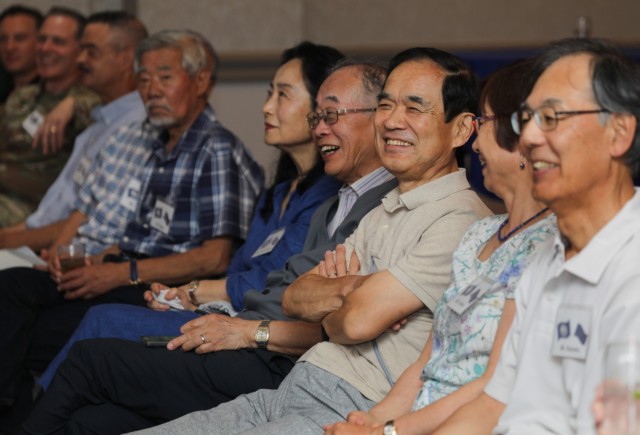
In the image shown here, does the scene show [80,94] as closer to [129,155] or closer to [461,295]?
[129,155]

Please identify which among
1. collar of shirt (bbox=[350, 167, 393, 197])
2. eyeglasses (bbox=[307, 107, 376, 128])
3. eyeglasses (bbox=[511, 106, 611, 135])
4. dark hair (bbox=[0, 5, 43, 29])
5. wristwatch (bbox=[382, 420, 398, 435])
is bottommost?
wristwatch (bbox=[382, 420, 398, 435])

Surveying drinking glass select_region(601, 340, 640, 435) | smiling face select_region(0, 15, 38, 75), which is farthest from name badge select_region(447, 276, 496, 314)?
smiling face select_region(0, 15, 38, 75)

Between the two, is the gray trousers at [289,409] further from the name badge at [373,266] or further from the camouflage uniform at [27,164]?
the camouflage uniform at [27,164]

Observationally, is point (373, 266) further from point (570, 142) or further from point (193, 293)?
point (193, 293)

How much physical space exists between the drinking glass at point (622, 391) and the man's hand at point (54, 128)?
4626 mm

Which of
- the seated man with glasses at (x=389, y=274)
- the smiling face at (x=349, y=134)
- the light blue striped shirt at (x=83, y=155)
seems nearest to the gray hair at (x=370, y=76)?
the smiling face at (x=349, y=134)

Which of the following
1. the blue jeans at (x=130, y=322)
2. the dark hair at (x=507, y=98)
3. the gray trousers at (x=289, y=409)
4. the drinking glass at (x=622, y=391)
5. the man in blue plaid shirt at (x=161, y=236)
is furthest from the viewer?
the man in blue plaid shirt at (x=161, y=236)

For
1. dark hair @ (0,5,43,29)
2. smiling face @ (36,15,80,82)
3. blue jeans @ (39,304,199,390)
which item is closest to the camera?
blue jeans @ (39,304,199,390)

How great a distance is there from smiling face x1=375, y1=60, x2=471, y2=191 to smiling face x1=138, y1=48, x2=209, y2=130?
180cm

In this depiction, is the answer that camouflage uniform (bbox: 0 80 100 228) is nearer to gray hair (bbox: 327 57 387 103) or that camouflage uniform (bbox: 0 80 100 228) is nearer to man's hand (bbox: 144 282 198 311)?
man's hand (bbox: 144 282 198 311)

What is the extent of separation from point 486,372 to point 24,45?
5073mm

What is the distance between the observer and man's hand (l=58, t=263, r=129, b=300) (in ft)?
13.9

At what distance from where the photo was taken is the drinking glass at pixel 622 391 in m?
1.35

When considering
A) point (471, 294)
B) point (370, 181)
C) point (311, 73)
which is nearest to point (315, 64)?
point (311, 73)
